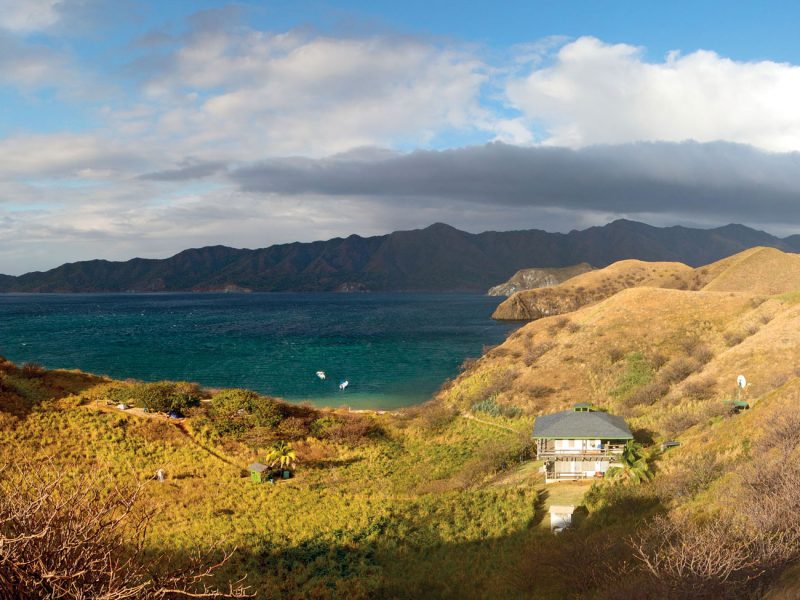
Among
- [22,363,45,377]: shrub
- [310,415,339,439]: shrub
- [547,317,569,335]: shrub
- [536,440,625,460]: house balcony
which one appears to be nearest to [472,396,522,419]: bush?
[310,415,339,439]: shrub

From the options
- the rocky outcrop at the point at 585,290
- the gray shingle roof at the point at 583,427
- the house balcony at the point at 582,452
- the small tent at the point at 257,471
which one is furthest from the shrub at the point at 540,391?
the rocky outcrop at the point at 585,290

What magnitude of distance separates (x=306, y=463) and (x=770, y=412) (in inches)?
1155

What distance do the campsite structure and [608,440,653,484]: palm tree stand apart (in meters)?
0.73

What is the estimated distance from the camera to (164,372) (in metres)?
85.2

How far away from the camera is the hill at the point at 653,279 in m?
115

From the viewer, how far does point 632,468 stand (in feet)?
97.2

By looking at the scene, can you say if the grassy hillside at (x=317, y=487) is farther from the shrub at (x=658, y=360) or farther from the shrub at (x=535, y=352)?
the shrub at (x=658, y=360)

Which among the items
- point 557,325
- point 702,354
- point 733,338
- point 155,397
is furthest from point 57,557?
point 557,325

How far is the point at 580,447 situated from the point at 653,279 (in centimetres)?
14790

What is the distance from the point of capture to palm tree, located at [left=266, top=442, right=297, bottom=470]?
37656mm

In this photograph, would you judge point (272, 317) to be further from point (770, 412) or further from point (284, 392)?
point (770, 412)

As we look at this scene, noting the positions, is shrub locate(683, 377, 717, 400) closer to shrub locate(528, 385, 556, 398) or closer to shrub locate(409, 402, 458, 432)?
shrub locate(528, 385, 556, 398)

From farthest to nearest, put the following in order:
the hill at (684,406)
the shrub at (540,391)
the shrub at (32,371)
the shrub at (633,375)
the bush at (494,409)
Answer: the shrub at (540,391)
the shrub at (633,375)
the bush at (494,409)
the shrub at (32,371)
the hill at (684,406)

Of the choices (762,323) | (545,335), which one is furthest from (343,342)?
(762,323)
